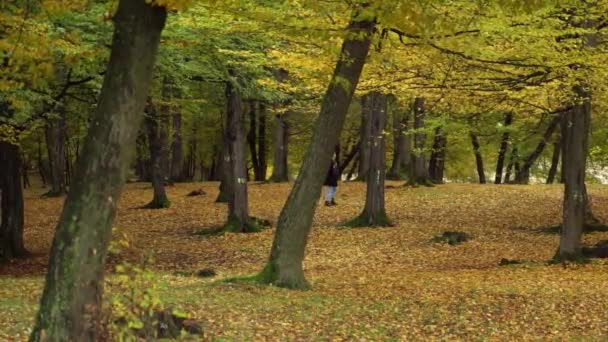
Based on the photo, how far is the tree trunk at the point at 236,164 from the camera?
1769cm

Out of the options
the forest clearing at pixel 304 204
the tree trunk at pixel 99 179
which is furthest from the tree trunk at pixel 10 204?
the tree trunk at pixel 99 179

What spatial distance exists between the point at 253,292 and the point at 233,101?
8.17m

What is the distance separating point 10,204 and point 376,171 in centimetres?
914

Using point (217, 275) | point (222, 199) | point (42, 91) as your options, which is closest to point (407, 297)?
point (217, 275)

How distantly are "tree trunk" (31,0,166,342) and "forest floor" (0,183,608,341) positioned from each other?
51 cm

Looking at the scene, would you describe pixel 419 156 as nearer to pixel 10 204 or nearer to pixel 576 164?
pixel 576 164

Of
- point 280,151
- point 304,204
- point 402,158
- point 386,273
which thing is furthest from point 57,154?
point 304,204

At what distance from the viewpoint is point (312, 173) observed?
35.7 ft

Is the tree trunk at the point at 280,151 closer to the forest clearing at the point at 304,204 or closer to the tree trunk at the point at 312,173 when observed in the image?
the forest clearing at the point at 304,204

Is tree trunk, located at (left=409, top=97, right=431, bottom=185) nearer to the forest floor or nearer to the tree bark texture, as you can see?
the forest floor

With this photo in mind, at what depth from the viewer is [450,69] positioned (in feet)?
43.9

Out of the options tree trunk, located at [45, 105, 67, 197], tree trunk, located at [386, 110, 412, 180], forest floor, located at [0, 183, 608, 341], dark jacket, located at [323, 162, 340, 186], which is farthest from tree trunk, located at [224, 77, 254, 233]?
tree trunk, located at [386, 110, 412, 180]

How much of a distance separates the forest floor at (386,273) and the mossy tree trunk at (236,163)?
530mm

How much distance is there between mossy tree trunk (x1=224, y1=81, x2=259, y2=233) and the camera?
1769 cm
